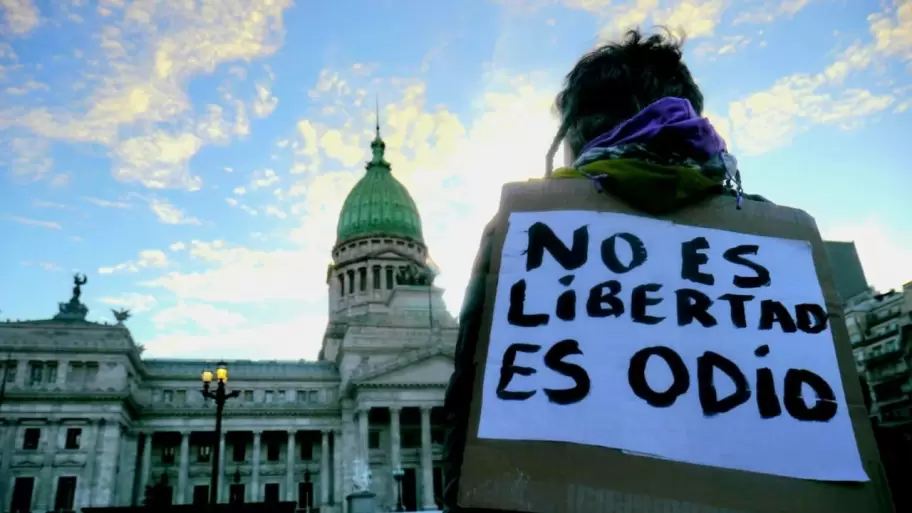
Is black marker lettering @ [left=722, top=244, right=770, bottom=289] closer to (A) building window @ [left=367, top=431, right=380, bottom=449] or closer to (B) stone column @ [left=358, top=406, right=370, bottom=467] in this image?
(B) stone column @ [left=358, top=406, right=370, bottom=467]

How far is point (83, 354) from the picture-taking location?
48.6 metres

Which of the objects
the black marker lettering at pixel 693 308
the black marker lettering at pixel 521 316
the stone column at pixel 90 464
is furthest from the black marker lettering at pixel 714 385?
the stone column at pixel 90 464

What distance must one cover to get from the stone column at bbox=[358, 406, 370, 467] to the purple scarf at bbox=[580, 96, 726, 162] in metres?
48.2

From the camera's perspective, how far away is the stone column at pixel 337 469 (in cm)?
5162

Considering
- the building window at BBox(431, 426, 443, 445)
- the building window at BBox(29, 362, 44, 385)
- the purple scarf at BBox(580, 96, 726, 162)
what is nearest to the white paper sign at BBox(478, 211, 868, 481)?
the purple scarf at BBox(580, 96, 726, 162)

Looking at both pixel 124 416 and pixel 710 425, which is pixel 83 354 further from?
pixel 710 425

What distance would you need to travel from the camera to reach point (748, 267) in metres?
2.76

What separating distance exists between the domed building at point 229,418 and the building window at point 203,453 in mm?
109

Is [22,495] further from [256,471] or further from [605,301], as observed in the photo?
[605,301]

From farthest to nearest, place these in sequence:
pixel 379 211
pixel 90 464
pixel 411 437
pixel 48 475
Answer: pixel 379 211 < pixel 411 437 < pixel 90 464 < pixel 48 475

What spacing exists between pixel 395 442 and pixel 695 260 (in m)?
48.4

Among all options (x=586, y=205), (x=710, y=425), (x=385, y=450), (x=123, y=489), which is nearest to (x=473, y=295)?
(x=586, y=205)

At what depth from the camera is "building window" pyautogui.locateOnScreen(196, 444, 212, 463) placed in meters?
54.4

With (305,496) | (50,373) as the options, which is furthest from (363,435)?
(50,373)
